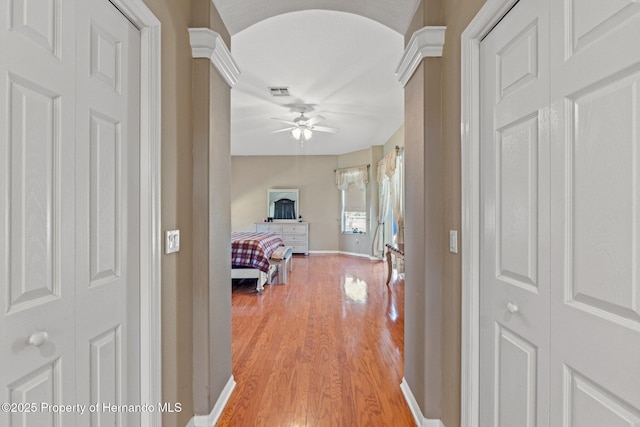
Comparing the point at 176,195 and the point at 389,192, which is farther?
the point at 389,192

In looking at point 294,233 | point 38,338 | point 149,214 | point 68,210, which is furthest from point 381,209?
point 38,338

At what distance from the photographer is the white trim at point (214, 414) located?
169 cm

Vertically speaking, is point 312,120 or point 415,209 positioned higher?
point 312,120

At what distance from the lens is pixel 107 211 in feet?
3.74

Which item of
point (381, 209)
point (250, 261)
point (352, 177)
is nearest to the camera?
point (250, 261)

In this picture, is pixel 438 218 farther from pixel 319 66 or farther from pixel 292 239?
pixel 292 239

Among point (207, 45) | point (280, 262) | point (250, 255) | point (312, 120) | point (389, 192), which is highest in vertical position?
point (312, 120)

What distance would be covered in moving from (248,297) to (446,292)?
3171mm

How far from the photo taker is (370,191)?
7.75m
